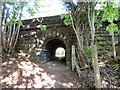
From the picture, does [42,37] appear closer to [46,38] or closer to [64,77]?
[46,38]

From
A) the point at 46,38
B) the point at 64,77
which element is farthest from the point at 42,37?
the point at 64,77

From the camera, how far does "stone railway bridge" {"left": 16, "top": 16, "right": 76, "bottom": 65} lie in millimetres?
7339

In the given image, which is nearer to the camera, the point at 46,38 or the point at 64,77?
the point at 64,77

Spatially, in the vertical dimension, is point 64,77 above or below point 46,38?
below

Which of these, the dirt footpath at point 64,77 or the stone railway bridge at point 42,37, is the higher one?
the stone railway bridge at point 42,37

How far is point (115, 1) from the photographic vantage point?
17.3 feet

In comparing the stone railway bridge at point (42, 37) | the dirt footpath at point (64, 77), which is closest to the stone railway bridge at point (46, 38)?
the stone railway bridge at point (42, 37)

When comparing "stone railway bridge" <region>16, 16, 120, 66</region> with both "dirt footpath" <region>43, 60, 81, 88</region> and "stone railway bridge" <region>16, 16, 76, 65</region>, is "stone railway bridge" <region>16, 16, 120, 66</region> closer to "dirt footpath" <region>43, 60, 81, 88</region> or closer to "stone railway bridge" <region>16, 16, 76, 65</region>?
"stone railway bridge" <region>16, 16, 76, 65</region>

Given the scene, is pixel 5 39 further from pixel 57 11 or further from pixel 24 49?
pixel 57 11

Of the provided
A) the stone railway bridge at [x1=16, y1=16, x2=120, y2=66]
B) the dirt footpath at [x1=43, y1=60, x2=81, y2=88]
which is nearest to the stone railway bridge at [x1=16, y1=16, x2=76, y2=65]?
the stone railway bridge at [x1=16, y1=16, x2=120, y2=66]

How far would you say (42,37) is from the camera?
7719 mm

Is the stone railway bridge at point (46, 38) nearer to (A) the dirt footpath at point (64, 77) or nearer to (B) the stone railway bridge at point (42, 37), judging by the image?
(B) the stone railway bridge at point (42, 37)

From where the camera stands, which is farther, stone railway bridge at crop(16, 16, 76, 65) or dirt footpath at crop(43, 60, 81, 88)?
stone railway bridge at crop(16, 16, 76, 65)

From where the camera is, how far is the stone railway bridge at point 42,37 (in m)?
7.34
